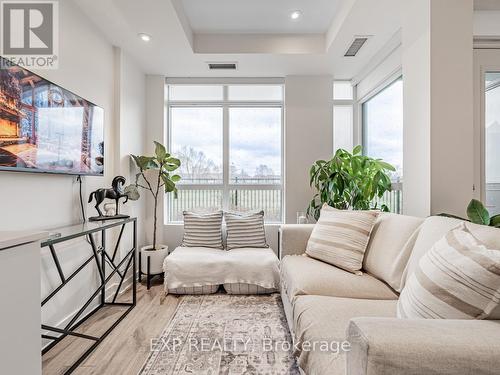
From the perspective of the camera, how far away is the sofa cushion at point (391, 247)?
5.41ft

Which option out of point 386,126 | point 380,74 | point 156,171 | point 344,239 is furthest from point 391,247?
point 156,171

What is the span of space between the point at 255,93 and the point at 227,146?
87 cm

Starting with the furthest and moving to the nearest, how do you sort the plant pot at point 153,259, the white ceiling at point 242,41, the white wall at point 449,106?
the plant pot at point 153,259
the white ceiling at point 242,41
the white wall at point 449,106

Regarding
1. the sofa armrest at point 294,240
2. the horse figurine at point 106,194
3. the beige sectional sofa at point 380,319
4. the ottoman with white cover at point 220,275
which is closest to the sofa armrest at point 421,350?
the beige sectional sofa at point 380,319

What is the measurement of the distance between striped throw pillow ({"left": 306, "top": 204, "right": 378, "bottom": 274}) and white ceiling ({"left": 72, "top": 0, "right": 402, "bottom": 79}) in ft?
5.77

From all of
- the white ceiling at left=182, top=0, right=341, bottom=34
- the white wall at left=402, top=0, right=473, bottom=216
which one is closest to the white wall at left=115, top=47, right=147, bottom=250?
the white ceiling at left=182, top=0, right=341, bottom=34

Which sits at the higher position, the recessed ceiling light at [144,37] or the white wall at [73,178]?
the recessed ceiling light at [144,37]

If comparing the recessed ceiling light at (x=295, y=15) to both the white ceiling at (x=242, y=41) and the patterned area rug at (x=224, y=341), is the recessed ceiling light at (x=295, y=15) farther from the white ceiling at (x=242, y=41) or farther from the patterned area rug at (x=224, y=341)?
the patterned area rug at (x=224, y=341)

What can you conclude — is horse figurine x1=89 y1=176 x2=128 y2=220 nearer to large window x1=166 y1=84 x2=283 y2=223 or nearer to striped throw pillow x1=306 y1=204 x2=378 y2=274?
large window x1=166 y1=84 x2=283 y2=223

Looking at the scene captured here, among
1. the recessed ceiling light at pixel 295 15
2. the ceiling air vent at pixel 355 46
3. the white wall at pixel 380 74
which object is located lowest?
the white wall at pixel 380 74

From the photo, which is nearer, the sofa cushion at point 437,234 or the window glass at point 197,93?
the sofa cushion at point 437,234

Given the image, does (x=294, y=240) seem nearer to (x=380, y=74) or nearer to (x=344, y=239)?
(x=344, y=239)

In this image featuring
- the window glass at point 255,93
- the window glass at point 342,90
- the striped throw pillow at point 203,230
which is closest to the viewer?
the striped throw pillow at point 203,230

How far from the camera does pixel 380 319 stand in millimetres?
810
